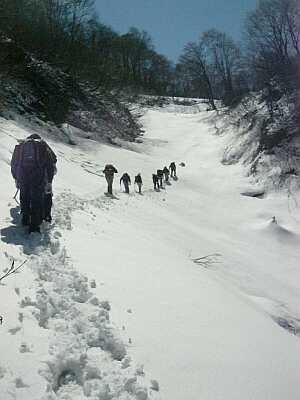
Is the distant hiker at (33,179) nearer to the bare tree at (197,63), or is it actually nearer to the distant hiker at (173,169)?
the distant hiker at (173,169)

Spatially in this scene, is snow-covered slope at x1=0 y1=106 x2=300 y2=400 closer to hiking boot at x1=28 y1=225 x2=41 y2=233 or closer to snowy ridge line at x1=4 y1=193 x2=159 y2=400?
snowy ridge line at x1=4 y1=193 x2=159 y2=400

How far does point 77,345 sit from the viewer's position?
5203 millimetres

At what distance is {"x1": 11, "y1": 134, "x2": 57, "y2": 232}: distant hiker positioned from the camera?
9234 millimetres

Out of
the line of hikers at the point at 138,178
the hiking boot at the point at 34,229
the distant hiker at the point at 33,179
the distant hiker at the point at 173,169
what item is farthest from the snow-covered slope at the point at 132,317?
the distant hiker at the point at 173,169

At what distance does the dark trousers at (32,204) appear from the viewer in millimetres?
9188

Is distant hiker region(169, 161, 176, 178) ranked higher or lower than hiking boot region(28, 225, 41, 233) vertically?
lower

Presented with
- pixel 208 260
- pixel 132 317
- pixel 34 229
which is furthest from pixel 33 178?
pixel 208 260

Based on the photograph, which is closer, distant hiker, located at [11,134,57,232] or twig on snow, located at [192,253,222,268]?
distant hiker, located at [11,134,57,232]

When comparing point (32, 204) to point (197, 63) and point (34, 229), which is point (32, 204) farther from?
point (197, 63)

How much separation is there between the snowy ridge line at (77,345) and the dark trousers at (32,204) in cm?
177

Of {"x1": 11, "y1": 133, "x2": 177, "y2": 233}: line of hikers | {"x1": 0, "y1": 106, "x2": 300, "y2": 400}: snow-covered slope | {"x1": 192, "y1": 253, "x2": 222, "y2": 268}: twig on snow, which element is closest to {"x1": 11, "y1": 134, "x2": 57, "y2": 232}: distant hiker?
{"x1": 11, "y1": 133, "x2": 177, "y2": 233}: line of hikers

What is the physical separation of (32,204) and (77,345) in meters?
4.51

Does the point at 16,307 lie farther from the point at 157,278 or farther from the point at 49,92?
the point at 49,92

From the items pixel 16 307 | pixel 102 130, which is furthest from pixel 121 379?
pixel 102 130
